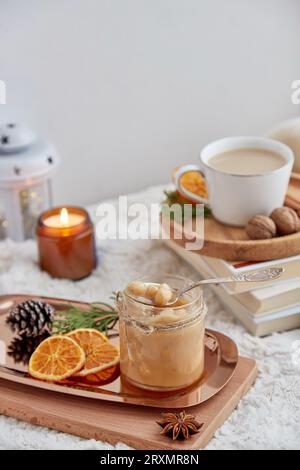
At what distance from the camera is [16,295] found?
1081mm

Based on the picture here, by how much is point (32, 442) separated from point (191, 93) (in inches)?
37.2

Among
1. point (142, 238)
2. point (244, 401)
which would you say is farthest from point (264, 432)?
point (142, 238)

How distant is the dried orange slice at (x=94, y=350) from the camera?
909 millimetres

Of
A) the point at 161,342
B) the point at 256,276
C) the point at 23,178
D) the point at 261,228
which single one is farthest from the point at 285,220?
the point at 23,178

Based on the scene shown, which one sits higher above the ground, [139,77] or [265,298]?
[139,77]

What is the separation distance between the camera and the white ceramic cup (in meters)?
1.07

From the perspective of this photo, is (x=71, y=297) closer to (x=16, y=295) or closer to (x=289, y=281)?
(x=16, y=295)

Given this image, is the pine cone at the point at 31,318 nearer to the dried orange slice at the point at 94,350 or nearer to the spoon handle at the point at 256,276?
the dried orange slice at the point at 94,350

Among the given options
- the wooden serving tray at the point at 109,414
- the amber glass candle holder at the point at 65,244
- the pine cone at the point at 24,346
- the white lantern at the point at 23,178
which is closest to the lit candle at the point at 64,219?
the amber glass candle holder at the point at 65,244

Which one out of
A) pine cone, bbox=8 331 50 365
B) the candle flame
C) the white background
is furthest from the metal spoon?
the white background

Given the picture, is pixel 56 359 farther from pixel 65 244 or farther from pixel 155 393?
pixel 65 244

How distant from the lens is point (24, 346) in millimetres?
970

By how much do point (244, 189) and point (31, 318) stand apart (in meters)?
0.36

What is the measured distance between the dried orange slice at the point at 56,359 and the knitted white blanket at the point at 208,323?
66mm
